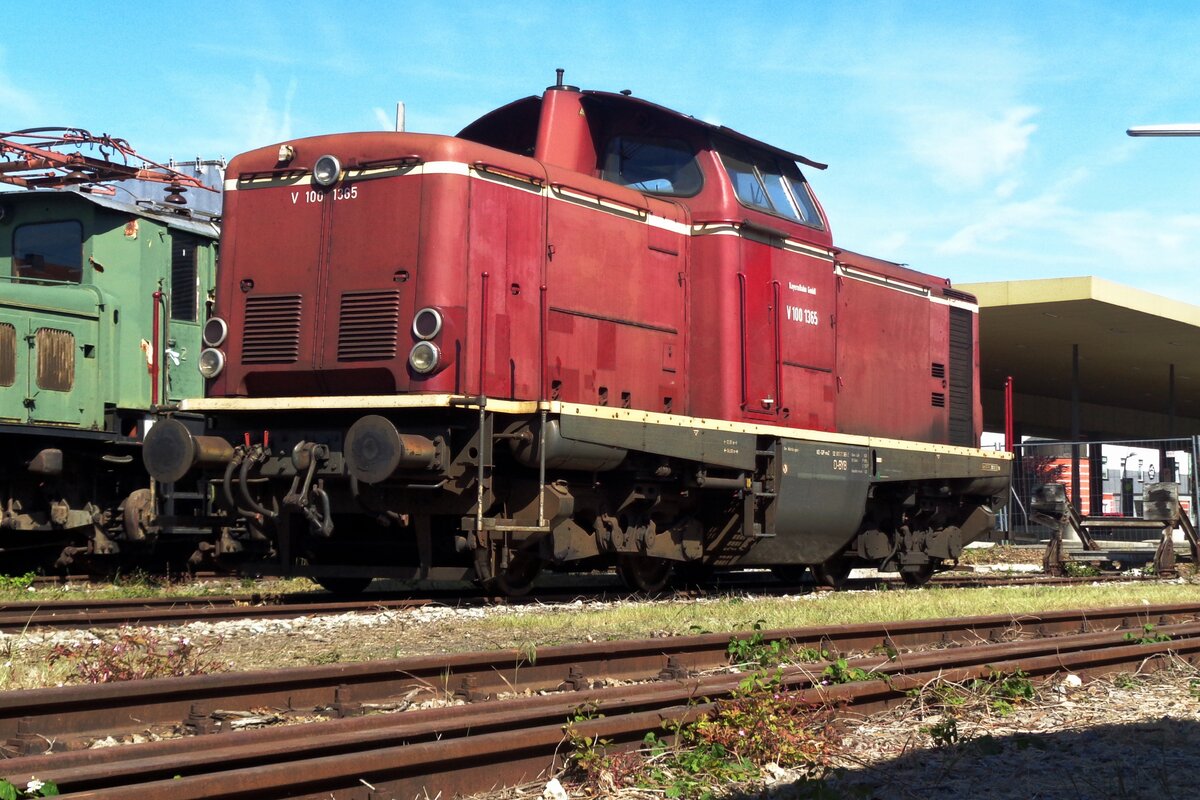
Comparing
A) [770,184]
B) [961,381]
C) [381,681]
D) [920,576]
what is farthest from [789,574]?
[381,681]

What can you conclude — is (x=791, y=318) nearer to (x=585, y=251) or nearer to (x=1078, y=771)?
(x=585, y=251)

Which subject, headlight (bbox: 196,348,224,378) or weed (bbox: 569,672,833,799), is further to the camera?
headlight (bbox: 196,348,224,378)

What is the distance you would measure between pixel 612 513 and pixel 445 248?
8.27 feet

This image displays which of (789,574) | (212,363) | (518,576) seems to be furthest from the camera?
(789,574)

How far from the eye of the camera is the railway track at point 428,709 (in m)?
3.87

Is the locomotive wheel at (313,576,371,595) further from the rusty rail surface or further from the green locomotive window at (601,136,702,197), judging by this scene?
the rusty rail surface

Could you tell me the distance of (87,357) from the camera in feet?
38.5

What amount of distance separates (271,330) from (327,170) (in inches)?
49.5

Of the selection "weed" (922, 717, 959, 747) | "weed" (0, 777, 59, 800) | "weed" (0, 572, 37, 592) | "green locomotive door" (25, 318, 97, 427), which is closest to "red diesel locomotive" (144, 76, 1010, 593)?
"green locomotive door" (25, 318, 97, 427)

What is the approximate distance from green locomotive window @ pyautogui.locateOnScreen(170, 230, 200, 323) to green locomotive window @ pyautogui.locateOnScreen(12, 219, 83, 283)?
0.88m

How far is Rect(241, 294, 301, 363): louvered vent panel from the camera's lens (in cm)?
922

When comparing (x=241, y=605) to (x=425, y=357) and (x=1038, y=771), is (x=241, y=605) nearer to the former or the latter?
(x=425, y=357)

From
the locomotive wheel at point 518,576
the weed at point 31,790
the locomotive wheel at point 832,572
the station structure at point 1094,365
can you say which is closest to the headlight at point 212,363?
the locomotive wheel at point 518,576

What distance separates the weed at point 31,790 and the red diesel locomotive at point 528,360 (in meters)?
4.66
